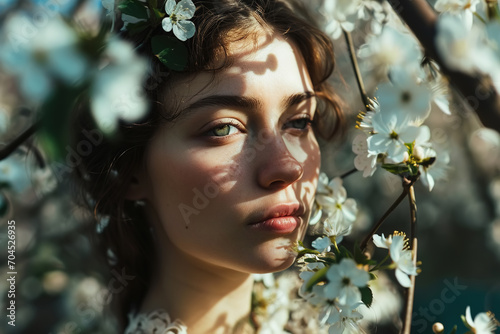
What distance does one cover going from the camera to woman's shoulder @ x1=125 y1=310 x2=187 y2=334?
3.85ft

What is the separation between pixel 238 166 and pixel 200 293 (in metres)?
0.33

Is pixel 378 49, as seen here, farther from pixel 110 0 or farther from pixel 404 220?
pixel 404 220

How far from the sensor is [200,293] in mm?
1191

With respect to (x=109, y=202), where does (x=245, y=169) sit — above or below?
above

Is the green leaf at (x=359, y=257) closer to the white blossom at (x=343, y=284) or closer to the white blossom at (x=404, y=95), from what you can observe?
the white blossom at (x=343, y=284)

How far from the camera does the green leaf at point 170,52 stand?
101 centimetres

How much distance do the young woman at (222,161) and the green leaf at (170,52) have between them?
0.03m

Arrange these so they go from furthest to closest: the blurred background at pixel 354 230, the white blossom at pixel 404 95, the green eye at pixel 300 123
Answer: the blurred background at pixel 354 230 → the green eye at pixel 300 123 → the white blossom at pixel 404 95

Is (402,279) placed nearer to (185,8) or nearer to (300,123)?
(300,123)

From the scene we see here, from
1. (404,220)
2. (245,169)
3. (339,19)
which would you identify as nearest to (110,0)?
(245,169)

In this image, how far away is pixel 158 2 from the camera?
41.6 inches

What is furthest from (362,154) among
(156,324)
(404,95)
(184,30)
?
(156,324)

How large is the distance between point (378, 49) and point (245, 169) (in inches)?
12.3

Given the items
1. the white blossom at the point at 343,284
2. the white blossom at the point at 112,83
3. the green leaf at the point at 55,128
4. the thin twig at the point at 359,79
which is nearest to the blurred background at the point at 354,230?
the thin twig at the point at 359,79
